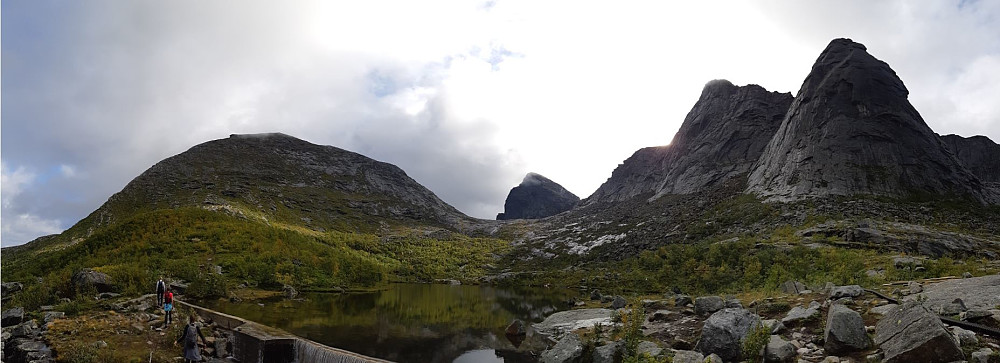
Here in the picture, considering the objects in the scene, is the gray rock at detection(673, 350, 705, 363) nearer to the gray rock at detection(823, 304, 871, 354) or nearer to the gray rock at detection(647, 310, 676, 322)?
the gray rock at detection(823, 304, 871, 354)

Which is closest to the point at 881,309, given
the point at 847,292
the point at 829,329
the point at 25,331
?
the point at 847,292

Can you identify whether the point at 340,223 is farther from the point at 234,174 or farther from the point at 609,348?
the point at 609,348

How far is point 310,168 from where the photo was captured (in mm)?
177375

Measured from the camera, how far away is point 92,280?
109ft

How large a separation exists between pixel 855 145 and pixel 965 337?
281ft

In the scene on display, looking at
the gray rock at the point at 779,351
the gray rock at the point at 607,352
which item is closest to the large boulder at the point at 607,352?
→ the gray rock at the point at 607,352

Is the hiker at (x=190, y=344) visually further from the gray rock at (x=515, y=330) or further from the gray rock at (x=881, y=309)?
the gray rock at (x=881, y=309)

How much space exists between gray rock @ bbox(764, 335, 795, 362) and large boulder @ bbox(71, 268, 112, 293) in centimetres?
4482

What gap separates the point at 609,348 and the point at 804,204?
207 ft

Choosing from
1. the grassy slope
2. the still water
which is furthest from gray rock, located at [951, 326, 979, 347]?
the grassy slope

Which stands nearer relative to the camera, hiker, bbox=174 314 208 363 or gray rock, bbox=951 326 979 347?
gray rock, bbox=951 326 979 347

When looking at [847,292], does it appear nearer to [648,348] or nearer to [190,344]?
[648,348]

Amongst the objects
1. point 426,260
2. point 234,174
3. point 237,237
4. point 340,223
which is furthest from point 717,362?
point 234,174

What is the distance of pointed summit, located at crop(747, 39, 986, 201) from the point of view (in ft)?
228
